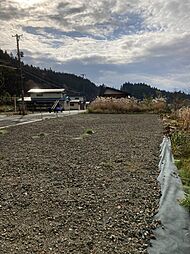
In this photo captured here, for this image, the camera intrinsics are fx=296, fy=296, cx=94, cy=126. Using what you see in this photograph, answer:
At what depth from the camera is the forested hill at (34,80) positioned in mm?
65938

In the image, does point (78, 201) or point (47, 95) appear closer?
point (78, 201)

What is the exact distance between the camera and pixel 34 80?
9631 cm

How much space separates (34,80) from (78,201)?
95039 millimetres

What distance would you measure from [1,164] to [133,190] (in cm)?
377

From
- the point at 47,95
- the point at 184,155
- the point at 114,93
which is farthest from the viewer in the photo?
the point at 47,95

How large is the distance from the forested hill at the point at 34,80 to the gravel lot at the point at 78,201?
5123cm

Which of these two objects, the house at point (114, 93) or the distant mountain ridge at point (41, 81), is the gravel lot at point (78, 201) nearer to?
the house at point (114, 93)

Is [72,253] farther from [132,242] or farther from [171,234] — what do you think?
[171,234]

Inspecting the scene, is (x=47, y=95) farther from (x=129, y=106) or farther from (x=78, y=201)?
(x=78, y=201)

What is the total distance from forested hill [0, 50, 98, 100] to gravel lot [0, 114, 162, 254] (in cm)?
5123

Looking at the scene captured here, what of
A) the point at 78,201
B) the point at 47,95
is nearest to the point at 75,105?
the point at 47,95

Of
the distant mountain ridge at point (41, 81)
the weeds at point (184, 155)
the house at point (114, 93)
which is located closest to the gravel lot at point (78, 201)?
the weeds at point (184, 155)

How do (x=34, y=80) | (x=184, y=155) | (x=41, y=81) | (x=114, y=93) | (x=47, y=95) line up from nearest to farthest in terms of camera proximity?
(x=184, y=155) → (x=114, y=93) → (x=47, y=95) → (x=34, y=80) → (x=41, y=81)

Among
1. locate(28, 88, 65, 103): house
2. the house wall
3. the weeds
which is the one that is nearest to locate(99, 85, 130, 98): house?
locate(28, 88, 65, 103): house
